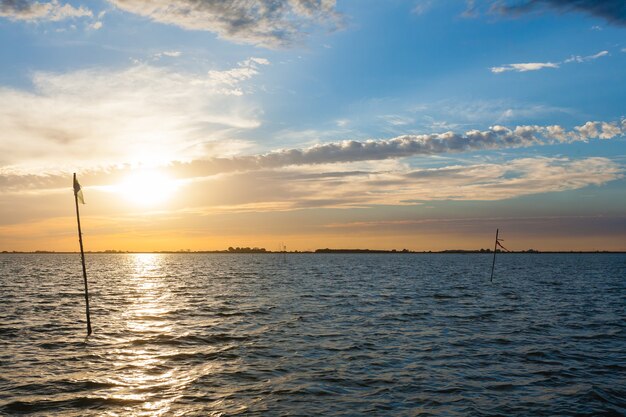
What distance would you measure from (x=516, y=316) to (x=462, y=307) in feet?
22.7

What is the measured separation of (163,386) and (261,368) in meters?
4.89

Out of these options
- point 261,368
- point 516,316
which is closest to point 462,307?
point 516,316

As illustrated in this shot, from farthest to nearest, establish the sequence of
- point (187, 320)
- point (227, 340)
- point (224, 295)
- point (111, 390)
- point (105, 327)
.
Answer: point (224, 295) < point (187, 320) < point (105, 327) < point (227, 340) < point (111, 390)

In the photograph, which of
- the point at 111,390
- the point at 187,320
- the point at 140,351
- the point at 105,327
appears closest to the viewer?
the point at 111,390

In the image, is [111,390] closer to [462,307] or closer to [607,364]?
[607,364]

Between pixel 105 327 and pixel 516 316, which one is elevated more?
pixel 105 327

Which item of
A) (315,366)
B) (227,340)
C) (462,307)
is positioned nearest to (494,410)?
(315,366)

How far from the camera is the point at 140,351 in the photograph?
1137 inches

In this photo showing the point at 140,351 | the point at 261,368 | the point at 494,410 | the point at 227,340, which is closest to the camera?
the point at 494,410

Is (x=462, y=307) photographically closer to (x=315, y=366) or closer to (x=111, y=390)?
(x=315, y=366)

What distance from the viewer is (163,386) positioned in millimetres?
21688

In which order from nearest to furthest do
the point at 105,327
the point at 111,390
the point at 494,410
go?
the point at 494,410
the point at 111,390
the point at 105,327

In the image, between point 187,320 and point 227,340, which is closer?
point 227,340

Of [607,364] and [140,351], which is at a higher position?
[140,351]
